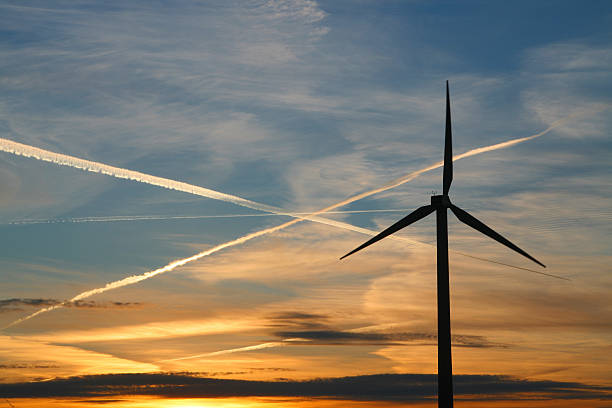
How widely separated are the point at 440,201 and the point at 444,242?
226 inches

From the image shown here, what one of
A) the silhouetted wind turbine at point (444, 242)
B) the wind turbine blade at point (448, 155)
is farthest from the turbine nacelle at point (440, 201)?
the wind turbine blade at point (448, 155)

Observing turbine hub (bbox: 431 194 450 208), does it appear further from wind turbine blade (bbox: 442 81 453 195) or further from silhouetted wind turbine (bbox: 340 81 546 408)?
wind turbine blade (bbox: 442 81 453 195)

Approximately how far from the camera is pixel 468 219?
94.9 m

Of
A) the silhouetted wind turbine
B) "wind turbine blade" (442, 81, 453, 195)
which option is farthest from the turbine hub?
"wind turbine blade" (442, 81, 453, 195)

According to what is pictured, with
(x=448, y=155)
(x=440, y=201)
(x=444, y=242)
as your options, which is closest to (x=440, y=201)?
(x=440, y=201)

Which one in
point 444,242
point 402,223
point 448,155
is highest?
point 448,155

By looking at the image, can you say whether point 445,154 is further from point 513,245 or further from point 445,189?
point 513,245

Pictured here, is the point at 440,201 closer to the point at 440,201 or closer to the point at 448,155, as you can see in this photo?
the point at 440,201

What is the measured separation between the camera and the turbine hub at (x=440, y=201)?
9019cm

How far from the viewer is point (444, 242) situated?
8631 centimetres

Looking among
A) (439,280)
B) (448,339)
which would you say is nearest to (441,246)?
(439,280)

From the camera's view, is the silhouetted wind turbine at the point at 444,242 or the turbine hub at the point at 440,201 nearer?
the silhouetted wind turbine at the point at 444,242

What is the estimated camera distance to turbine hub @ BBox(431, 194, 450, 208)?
90188 mm

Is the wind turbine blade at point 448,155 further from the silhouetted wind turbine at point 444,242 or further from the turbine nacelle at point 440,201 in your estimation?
the turbine nacelle at point 440,201
